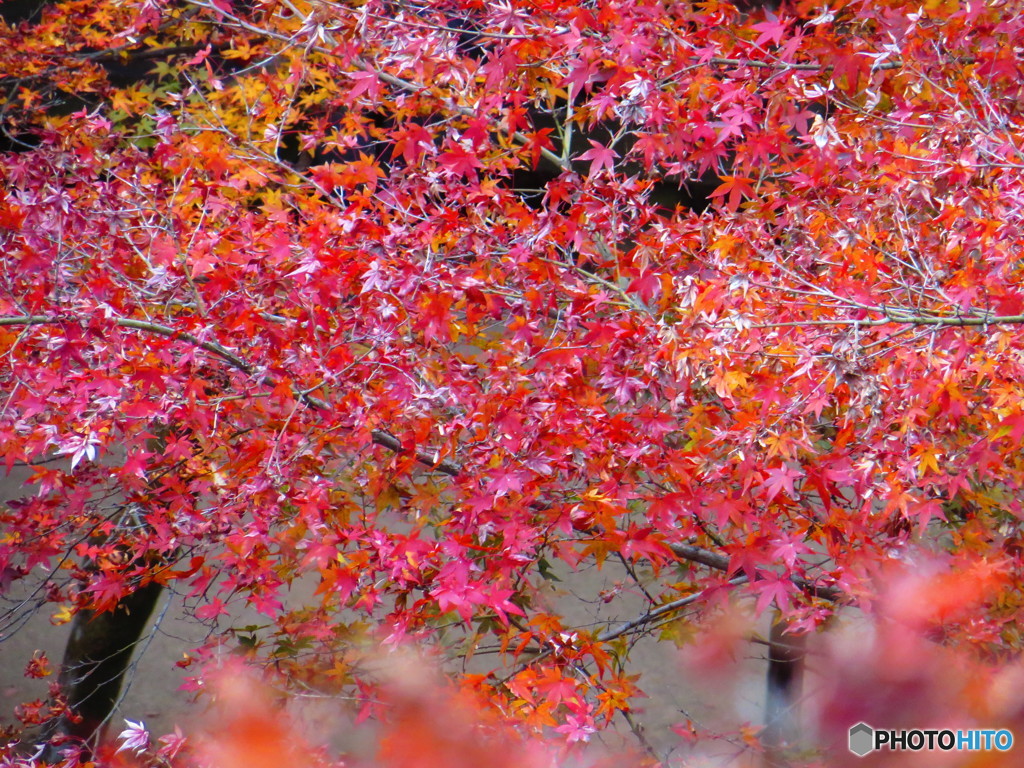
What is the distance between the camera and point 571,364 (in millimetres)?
3711

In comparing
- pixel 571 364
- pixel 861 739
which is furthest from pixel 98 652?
pixel 861 739

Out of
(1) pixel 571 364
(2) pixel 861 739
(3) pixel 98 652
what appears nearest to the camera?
(2) pixel 861 739

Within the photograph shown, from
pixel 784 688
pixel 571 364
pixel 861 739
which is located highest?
pixel 571 364

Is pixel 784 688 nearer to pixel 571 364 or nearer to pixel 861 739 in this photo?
pixel 861 739

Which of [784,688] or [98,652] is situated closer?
[98,652]

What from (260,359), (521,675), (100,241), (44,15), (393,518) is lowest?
(393,518)

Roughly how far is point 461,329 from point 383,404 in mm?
782

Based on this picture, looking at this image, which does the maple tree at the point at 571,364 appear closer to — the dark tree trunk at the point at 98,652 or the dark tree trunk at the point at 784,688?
the dark tree trunk at the point at 98,652

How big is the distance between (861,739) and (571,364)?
5.70ft

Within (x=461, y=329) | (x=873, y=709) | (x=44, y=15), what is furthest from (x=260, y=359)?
(x=44, y=15)

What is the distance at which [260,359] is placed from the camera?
3545 millimetres

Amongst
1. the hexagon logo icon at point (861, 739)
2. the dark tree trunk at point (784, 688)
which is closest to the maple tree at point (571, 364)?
the hexagon logo icon at point (861, 739)

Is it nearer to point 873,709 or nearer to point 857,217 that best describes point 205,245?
Answer: point 857,217

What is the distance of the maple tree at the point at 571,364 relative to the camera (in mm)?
3084
